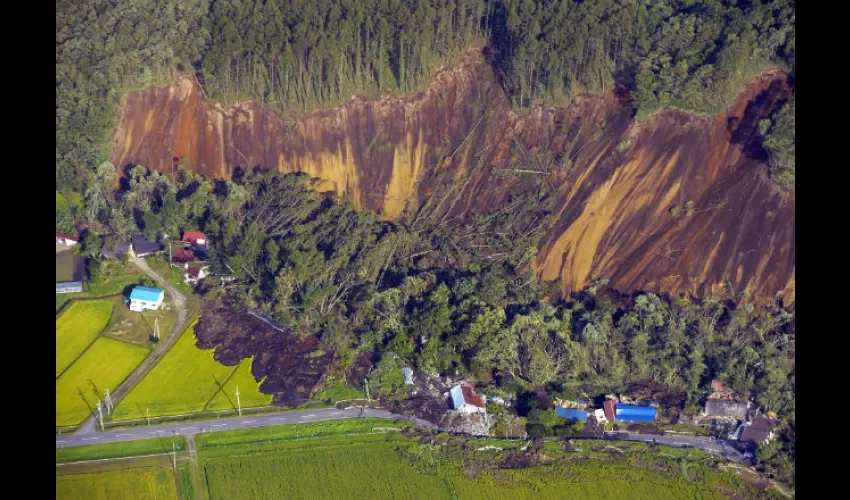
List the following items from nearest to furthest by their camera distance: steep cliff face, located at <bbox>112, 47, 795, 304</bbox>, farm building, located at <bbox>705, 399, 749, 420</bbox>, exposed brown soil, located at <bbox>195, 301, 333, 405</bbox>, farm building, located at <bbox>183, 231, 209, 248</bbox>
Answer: farm building, located at <bbox>705, 399, 749, 420</bbox>
exposed brown soil, located at <bbox>195, 301, 333, 405</bbox>
steep cliff face, located at <bbox>112, 47, 795, 304</bbox>
farm building, located at <bbox>183, 231, 209, 248</bbox>

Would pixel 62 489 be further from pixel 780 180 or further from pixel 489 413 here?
pixel 780 180

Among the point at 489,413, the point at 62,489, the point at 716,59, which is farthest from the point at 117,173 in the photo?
the point at 716,59

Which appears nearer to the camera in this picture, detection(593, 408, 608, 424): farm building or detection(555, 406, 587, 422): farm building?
detection(555, 406, 587, 422): farm building

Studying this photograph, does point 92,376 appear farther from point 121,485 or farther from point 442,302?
point 442,302

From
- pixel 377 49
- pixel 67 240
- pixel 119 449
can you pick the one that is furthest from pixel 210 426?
pixel 377 49

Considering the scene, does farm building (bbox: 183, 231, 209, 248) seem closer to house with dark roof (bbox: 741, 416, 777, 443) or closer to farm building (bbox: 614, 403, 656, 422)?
farm building (bbox: 614, 403, 656, 422)

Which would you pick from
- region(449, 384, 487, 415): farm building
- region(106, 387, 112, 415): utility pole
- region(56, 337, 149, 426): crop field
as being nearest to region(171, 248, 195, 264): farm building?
region(56, 337, 149, 426): crop field

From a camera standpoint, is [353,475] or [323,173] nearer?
[353,475]

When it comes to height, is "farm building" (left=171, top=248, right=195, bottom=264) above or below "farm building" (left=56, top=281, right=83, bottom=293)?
above

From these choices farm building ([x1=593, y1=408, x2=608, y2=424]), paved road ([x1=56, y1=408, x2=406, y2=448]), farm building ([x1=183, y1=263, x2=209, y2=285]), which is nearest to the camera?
paved road ([x1=56, y1=408, x2=406, y2=448])
